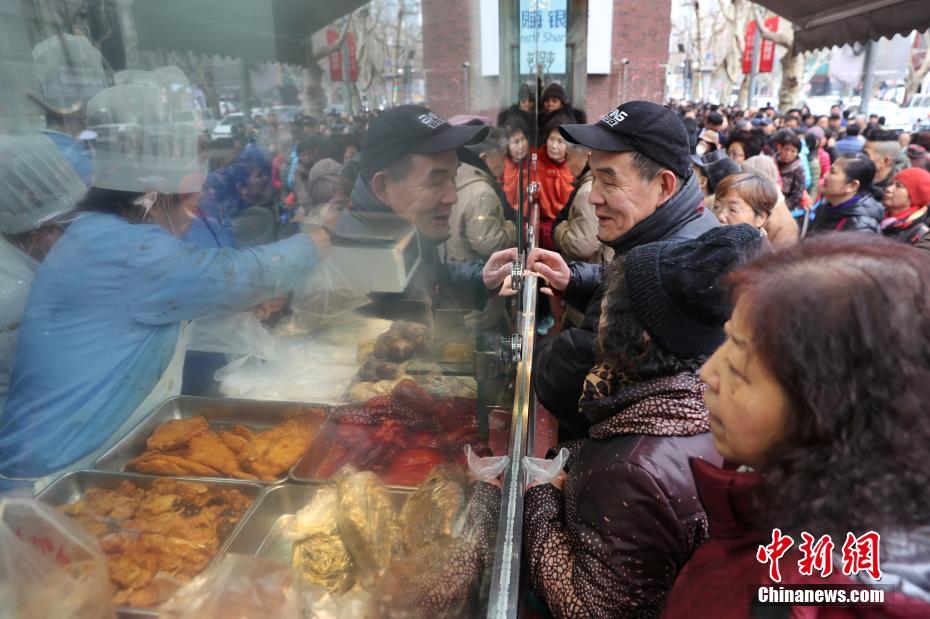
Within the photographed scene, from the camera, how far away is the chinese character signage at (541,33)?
142 inches

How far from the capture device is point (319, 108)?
3.74 feet

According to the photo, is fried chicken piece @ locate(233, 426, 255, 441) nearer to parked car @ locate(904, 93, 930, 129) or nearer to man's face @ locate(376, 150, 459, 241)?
man's face @ locate(376, 150, 459, 241)

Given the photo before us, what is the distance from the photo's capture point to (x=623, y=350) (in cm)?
152

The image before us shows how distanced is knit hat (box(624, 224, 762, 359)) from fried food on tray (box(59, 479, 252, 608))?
1046 mm

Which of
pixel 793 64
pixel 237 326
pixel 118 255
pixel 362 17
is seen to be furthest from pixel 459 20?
pixel 793 64

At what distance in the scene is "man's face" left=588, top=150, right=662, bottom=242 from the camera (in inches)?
86.3

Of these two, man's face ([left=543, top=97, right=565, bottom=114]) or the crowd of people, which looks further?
man's face ([left=543, top=97, right=565, bottom=114])

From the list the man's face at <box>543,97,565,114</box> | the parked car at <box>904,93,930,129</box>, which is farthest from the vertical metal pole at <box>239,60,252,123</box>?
the parked car at <box>904,93,930,129</box>

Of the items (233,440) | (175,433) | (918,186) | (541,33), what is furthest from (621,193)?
(918,186)

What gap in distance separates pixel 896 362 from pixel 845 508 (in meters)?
0.23

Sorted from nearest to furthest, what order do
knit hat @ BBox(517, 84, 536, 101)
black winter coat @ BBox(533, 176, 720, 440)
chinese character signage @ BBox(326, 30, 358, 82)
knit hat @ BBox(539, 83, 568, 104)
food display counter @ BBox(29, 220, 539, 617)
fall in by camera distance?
food display counter @ BBox(29, 220, 539, 617) < chinese character signage @ BBox(326, 30, 358, 82) < black winter coat @ BBox(533, 176, 720, 440) < knit hat @ BBox(517, 84, 536, 101) < knit hat @ BBox(539, 83, 568, 104)

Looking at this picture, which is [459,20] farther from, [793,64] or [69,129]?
[793,64]

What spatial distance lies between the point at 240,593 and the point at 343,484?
43cm

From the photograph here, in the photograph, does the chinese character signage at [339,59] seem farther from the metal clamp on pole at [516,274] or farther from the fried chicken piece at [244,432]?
the metal clamp on pole at [516,274]
